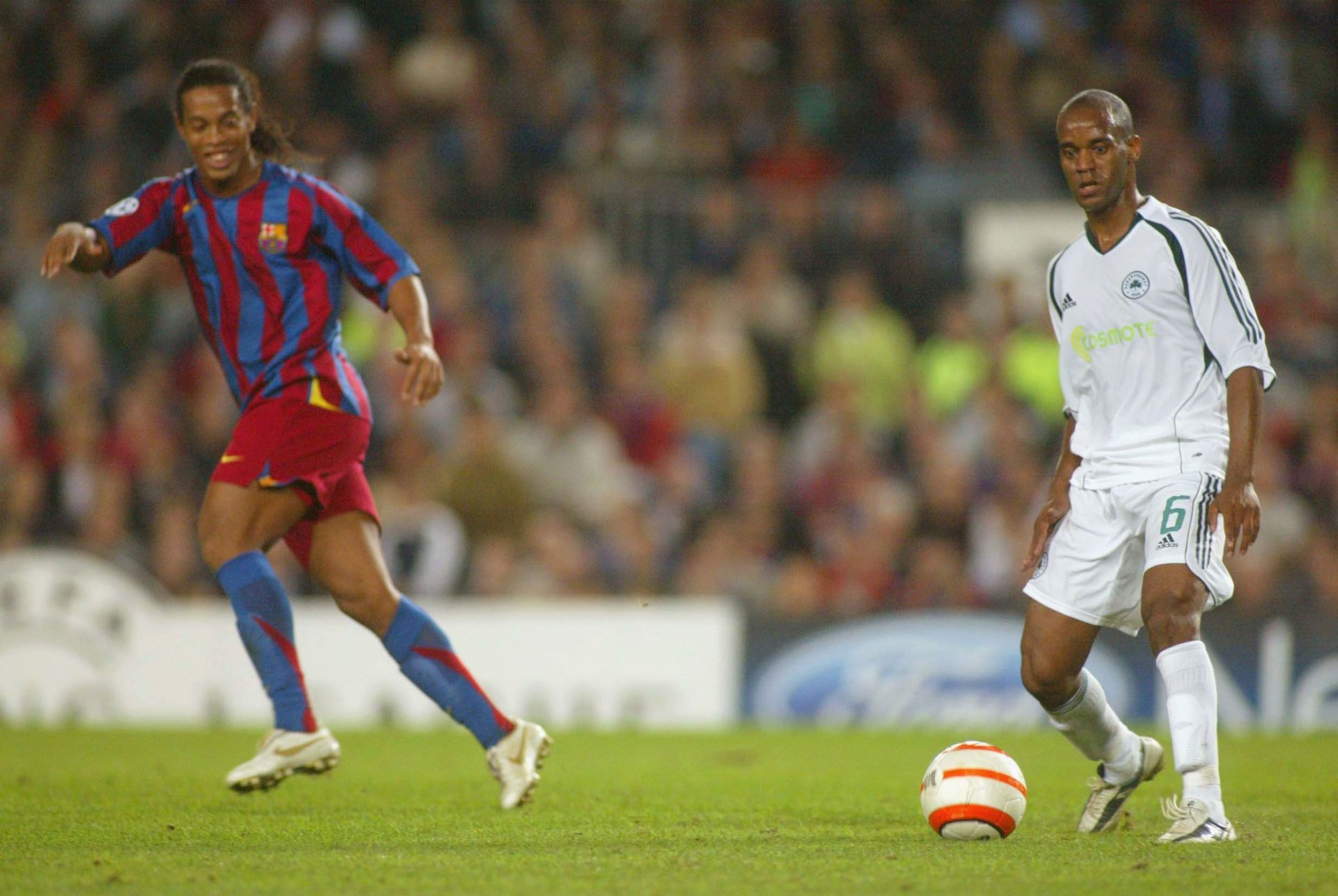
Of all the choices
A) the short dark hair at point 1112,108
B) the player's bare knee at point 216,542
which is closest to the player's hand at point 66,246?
the player's bare knee at point 216,542

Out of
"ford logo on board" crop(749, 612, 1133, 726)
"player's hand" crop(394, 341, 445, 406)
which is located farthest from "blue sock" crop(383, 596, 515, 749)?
"ford logo on board" crop(749, 612, 1133, 726)

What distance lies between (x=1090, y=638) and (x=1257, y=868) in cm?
96

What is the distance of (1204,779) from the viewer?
504cm

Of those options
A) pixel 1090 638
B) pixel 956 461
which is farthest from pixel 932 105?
pixel 1090 638

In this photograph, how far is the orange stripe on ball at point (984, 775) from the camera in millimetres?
5348

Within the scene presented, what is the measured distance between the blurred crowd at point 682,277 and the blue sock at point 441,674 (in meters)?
5.76

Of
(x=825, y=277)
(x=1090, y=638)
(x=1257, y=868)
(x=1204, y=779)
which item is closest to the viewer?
(x=1257, y=868)

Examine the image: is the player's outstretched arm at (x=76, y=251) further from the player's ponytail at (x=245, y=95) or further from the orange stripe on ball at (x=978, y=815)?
the orange stripe on ball at (x=978, y=815)

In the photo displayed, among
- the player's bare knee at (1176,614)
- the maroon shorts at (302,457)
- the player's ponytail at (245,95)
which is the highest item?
the player's ponytail at (245,95)

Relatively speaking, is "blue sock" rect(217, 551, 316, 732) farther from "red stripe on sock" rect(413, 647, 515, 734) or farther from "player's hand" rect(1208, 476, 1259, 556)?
"player's hand" rect(1208, 476, 1259, 556)

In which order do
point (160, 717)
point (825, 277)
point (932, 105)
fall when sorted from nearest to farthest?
point (160, 717)
point (825, 277)
point (932, 105)

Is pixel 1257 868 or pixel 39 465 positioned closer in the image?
pixel 1257 868

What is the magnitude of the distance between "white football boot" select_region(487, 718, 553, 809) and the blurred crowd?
18.7 feet

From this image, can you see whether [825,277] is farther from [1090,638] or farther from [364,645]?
[1090,638]
